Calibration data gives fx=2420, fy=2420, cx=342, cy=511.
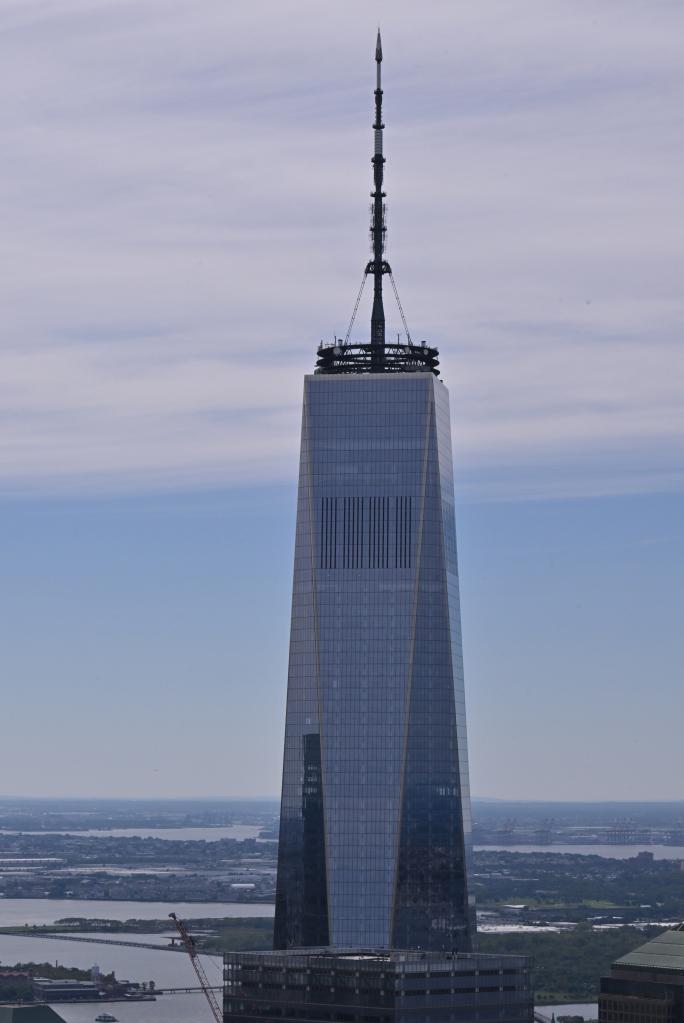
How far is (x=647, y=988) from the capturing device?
630 ft

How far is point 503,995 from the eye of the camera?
186375 mm

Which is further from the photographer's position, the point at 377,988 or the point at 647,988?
the point at 647,988

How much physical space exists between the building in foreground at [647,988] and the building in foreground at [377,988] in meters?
7.35

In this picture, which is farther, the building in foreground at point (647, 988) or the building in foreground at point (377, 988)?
the building in foreground at point (647, 988)

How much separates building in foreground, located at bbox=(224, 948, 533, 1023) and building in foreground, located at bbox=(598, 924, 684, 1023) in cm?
735

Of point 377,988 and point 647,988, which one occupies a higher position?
point 647,988

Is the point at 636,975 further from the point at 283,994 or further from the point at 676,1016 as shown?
the point at 283,994

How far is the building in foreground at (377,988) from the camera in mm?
179750

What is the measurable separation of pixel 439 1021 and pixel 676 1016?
2052 centimetres

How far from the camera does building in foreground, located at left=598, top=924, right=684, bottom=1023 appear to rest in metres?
189

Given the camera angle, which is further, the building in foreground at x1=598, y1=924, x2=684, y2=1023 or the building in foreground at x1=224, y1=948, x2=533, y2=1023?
the building in foreground at x1=598, y1=924, x2=684, y2=1023

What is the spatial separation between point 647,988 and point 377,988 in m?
24.9

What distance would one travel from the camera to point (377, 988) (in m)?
180

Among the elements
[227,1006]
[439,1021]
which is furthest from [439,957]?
[227,1006]
